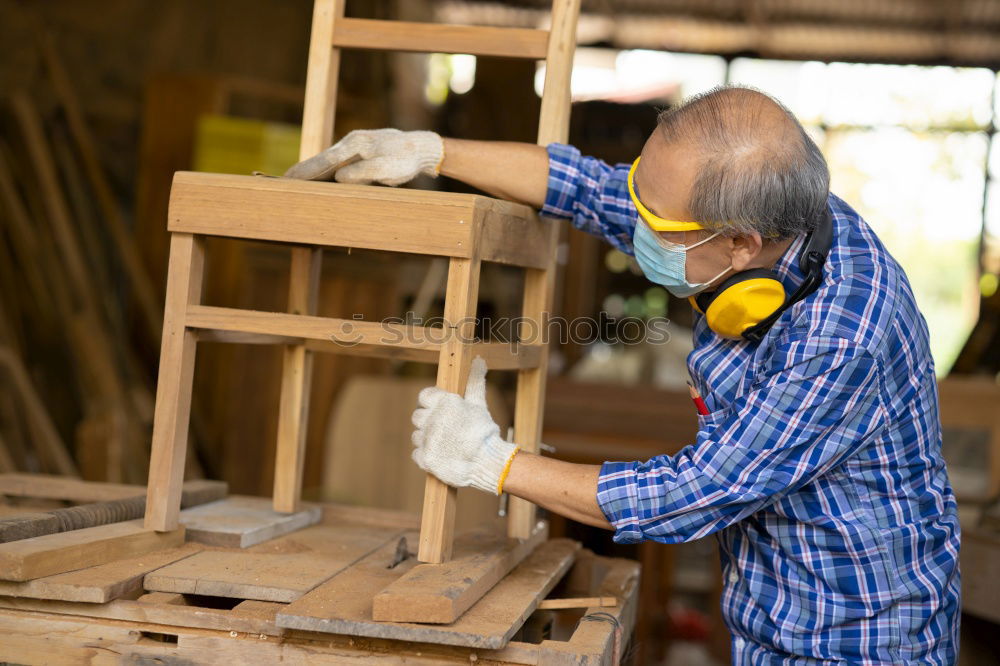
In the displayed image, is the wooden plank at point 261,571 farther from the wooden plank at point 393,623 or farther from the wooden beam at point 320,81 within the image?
the wooden beam at point 320,81

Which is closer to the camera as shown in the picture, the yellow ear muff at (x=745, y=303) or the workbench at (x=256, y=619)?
the workbench at (x=256, y=619)

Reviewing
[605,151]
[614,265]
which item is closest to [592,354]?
[614,265]

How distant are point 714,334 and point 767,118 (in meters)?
0.39

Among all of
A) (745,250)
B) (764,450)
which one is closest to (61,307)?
(745,250)

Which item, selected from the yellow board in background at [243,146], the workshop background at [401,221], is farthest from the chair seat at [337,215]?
the yellow board in background at [243,146]

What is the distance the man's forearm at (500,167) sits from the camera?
187 centimetres

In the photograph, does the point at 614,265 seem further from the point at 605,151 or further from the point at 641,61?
the point at 641,61

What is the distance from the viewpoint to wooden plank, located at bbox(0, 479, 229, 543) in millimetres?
1562

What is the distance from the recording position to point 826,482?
1.56 m

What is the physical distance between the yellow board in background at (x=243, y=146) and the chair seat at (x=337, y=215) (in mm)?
2980

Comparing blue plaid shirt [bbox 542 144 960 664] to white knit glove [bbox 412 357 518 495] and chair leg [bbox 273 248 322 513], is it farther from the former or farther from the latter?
chair leg [bbox 273 248 322 513]

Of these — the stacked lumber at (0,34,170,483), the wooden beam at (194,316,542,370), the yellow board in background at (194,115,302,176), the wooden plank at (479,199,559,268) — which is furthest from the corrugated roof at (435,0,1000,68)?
the wooden beam at (194,316,542,370)

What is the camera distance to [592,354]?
6.96 meters

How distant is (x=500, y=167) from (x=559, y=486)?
657 millimetres
